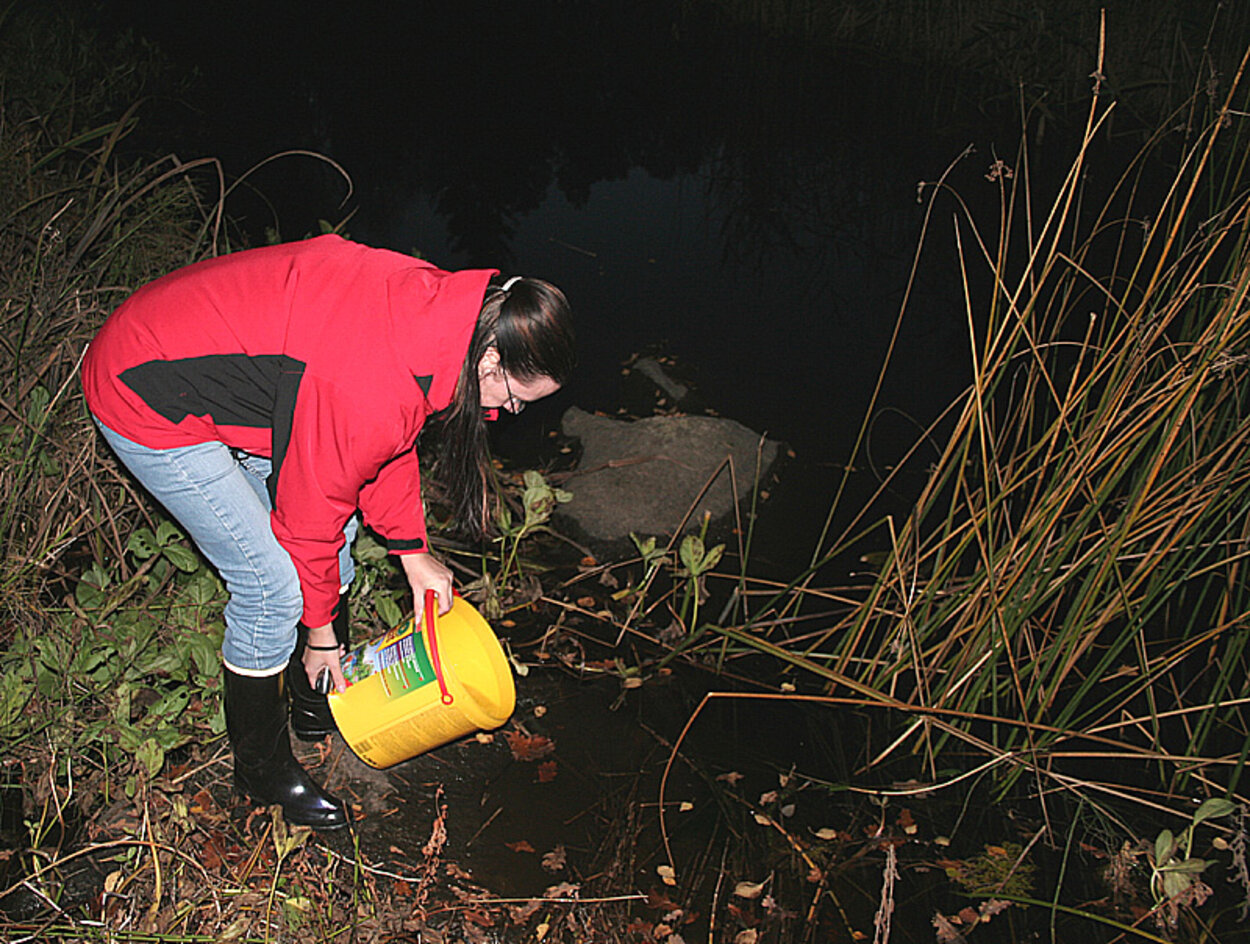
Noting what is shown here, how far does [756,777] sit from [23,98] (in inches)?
156

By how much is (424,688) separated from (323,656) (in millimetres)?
221

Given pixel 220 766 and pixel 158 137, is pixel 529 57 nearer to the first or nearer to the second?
pixel 158 137

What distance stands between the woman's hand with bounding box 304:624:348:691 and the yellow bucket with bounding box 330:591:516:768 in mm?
54

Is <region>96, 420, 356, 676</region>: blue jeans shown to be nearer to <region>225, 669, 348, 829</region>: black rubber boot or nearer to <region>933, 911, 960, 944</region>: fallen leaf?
<region>225, 669, 348, 829</region>: black rubber boot

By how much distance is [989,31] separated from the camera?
7348 millimetres

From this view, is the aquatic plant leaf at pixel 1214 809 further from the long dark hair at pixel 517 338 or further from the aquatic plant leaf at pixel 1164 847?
the long dark hair at pixel 517 338

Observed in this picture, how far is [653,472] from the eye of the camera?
146 inches

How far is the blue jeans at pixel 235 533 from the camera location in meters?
1.85

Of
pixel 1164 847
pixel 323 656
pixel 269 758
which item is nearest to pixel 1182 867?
pixel 1164 847

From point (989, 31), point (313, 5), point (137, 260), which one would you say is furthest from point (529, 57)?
point (137, 260)

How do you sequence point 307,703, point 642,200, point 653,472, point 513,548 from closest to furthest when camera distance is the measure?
point 307,703
point 513,548
point 653,472
point 642,200

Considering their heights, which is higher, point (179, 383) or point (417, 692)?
point (179, 383)

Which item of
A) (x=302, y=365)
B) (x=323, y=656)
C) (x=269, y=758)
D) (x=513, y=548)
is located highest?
(x=302, y=365)

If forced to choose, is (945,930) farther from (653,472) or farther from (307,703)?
(653,472)
